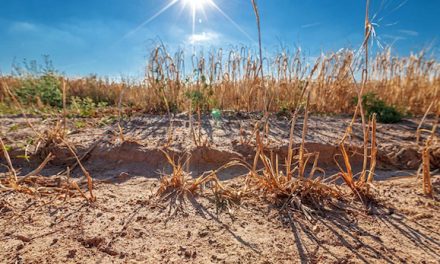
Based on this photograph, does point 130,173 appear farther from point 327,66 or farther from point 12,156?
point 327,66

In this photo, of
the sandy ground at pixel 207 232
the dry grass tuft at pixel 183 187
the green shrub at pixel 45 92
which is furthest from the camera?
the green shrub at pixel 45 92

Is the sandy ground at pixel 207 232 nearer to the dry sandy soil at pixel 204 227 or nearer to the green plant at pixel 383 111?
the dry sandy soil at pixel 204 227

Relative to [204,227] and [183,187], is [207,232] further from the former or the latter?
[183,187]

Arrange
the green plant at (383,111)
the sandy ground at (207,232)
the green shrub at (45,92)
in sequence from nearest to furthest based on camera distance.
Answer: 1. the sandy ground at (207,232)
2. the green plant at (383,111)
3. the green shrub at (45,92)

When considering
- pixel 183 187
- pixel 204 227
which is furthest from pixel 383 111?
pixel 204 227

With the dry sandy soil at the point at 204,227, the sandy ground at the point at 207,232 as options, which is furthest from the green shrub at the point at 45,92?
the sandy ground at the point at 207,232

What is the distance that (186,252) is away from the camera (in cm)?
107

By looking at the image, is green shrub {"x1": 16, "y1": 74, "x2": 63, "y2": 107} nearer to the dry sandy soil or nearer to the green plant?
the dry sandy soil

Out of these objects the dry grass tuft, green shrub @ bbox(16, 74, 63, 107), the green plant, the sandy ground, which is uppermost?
green shrub @ bbox(16, 74, 63, 107)

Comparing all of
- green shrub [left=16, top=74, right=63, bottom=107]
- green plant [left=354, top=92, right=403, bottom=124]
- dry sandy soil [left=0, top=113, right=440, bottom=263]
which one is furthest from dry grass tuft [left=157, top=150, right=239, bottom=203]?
green shrub [left=16, top=74, right=63, bottom=107]

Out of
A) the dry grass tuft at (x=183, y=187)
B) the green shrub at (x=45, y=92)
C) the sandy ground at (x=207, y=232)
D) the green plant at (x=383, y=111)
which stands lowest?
the sandy ground at (x=207, y=232)

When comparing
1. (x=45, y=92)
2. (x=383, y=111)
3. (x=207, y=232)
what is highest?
(x=45, y=92)

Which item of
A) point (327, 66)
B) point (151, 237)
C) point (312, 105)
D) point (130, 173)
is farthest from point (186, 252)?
point (327, 66)

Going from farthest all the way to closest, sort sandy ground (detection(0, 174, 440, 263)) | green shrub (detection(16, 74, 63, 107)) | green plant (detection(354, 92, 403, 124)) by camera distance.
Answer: green shrub (detection(16, 74, 63, 107)), green plant (detection(354, 92, 403, 124)), sandy ground (detection(0, 174, 440, 263))
